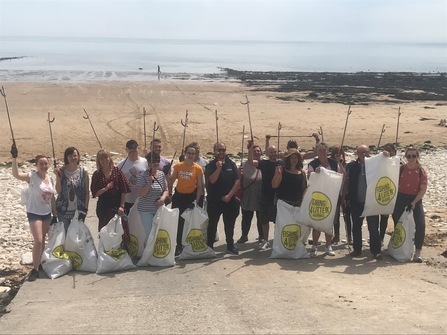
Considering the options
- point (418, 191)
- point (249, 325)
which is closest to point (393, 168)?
point (418, 191)

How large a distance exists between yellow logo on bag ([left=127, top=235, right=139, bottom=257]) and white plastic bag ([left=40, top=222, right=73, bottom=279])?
93 cm

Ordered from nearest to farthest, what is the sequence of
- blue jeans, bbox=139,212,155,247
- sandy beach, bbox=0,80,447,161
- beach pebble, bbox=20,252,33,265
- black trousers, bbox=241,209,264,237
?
blue jeans, bbox=139,212,155,247, beach pebble, bbox=20,252,33,265, black trousers, bbox=241,209,264,237, sandy beach, bbox=0,80,447,161

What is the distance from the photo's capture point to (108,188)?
716cm

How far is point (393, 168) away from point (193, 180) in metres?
2.94

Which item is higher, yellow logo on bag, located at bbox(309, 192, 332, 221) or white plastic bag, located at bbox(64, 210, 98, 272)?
yellow logo on bag, located at bbox(309, 192, 332, 221)

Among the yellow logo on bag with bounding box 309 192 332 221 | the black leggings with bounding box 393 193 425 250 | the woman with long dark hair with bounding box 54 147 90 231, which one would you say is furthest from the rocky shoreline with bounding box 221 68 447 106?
the woman with long dark hair with bounding box 54 147 90 231

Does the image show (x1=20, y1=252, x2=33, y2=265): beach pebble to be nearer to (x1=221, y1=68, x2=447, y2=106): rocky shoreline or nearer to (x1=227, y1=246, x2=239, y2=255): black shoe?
(x1=227, y1=246, x2=239, y2=255): black shoe

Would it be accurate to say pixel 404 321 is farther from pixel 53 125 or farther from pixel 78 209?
pixel 53 125

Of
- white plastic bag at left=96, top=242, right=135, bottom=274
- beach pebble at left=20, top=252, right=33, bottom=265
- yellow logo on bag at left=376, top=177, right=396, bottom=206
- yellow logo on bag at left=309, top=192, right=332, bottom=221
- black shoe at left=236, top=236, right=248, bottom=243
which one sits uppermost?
yellow logo on bag at left=376, top=177, right=396, bottom=206

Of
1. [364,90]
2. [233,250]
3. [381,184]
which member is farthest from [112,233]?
[364,90]

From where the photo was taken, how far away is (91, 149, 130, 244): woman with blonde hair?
7.18 meters

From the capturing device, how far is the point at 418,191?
7.86m

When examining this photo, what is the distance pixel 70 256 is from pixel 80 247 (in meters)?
0.18

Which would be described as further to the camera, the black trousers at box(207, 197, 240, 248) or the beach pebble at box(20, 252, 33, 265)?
the beach pebble at box(20, 252, 33, 265)
